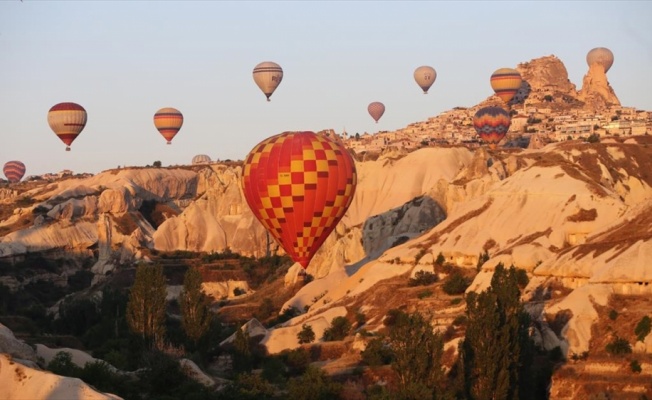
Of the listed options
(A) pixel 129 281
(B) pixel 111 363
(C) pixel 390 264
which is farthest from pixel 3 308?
(B) pixel 111 363

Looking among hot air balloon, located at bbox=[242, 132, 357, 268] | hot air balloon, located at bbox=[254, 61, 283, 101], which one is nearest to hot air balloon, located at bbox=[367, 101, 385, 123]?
hot air balloon, located at bbox=[254, 61, 283, 101]

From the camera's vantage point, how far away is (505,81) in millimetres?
189750

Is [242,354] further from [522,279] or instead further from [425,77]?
[425,77]

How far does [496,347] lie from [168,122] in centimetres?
11518

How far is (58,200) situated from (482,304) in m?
109

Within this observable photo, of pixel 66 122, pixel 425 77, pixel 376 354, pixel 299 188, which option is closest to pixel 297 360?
pixel 376 354

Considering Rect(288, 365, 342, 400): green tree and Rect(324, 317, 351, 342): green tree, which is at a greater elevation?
Rect(288, 365, 342, 400): green tree

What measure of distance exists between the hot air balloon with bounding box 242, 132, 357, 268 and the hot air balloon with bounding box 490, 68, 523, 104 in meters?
107

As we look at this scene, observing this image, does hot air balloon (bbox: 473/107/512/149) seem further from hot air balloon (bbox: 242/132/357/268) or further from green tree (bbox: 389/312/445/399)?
green tree (bbox: 389/312/445/399)

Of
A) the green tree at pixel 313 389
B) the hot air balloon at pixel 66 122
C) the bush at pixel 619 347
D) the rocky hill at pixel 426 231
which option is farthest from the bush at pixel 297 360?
the hot air balloon at pixel 66 122

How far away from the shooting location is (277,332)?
7750 cm

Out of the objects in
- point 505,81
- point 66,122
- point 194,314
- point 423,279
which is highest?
point 505,81

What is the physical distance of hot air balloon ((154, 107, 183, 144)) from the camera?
545 ft

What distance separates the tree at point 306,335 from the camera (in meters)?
76.6
